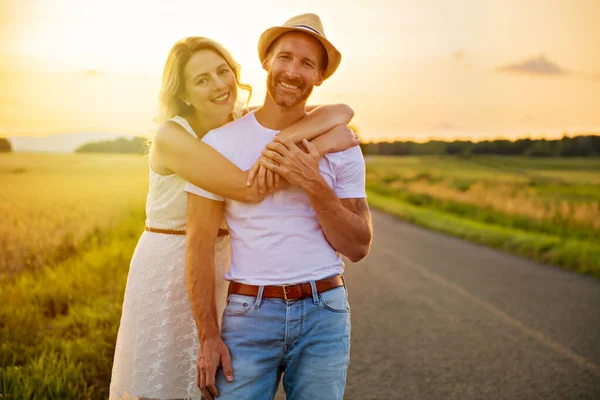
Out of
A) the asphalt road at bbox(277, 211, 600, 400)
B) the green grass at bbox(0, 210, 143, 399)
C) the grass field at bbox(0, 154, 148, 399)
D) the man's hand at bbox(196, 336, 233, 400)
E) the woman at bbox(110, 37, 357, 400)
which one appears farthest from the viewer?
the asphalt road at bbox(277, 211, 600, 400)

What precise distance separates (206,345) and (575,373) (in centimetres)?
414

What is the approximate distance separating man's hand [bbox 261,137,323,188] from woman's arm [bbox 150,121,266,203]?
4.6 inches

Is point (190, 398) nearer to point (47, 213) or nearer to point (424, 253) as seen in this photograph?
point (47, 213)

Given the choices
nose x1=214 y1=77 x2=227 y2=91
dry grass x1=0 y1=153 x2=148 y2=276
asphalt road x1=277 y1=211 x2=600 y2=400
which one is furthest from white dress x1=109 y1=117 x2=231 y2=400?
dry grass x1=0 y1=153 x2=148 y2=276

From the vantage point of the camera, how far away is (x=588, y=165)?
58.8 m

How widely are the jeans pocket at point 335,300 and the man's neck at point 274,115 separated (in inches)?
28.8

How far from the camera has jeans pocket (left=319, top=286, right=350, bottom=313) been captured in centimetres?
233

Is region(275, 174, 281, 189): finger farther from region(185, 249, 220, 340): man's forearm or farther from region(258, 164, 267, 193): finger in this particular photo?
region(185, 249, 220, 340): man's forearm

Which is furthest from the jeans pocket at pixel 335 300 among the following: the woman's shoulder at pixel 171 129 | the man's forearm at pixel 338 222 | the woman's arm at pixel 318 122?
the woman's shoulder at pixel 171 129

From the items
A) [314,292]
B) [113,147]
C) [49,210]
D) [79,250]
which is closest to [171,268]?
[314,292]

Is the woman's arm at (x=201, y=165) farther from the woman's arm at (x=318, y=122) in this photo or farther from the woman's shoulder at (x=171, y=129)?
the woman's arm at (x=318, y=122)

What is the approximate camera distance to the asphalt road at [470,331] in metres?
4.80

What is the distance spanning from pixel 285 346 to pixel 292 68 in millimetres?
1120

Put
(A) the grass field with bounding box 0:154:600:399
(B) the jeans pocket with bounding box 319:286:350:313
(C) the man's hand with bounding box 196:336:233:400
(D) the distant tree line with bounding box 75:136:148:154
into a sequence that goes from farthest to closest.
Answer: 1. (D) the distant tree line with bounding box 75:136:148:154
2. (A) the grass field with bounding box 0:154:600:399
3. (B) the jeans pocket with bounding box 319:286:350:313
4. (C) the man's hand with bounding box 196:336:233:400
